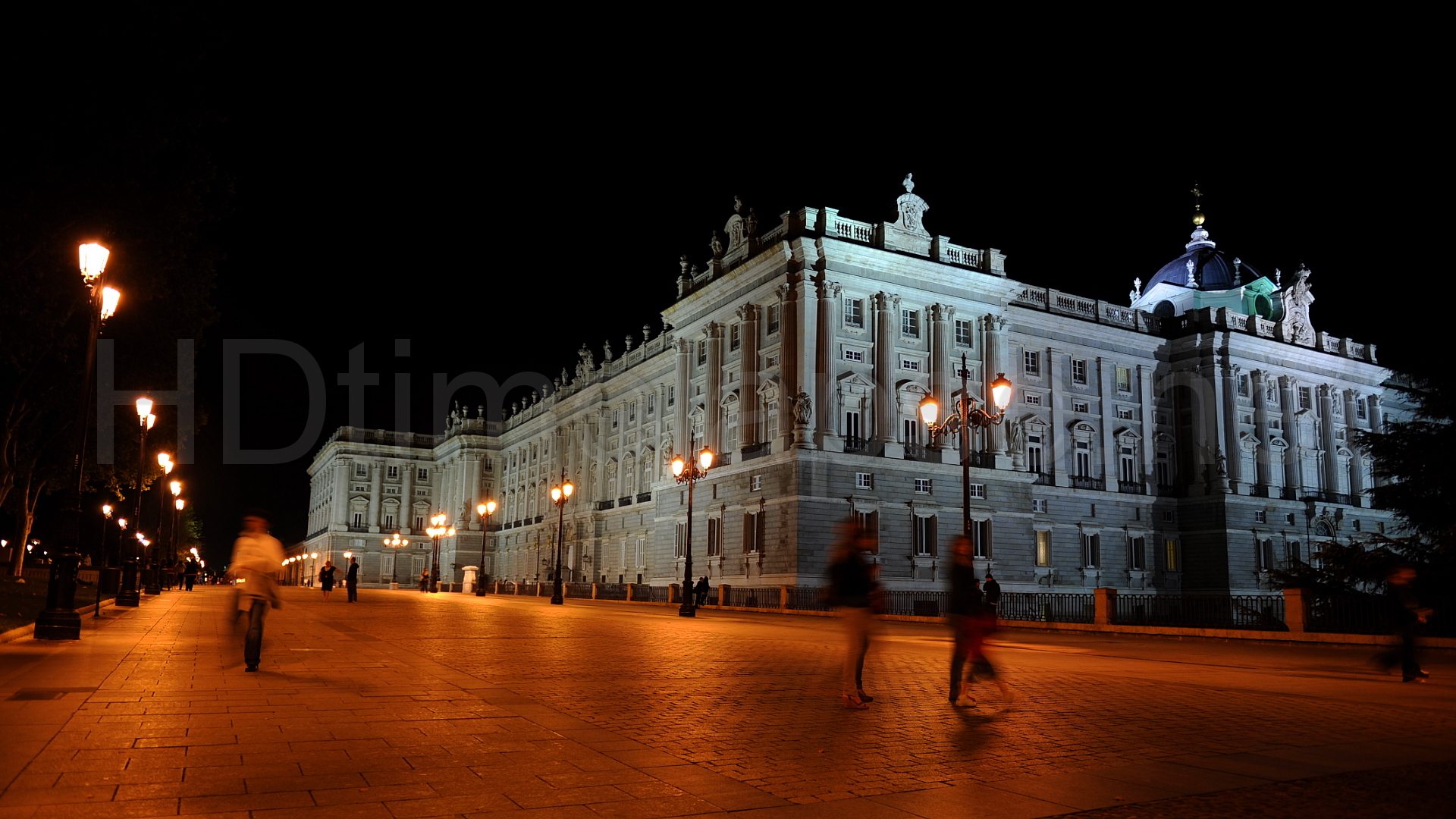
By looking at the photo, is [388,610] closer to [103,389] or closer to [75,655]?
[103,389]

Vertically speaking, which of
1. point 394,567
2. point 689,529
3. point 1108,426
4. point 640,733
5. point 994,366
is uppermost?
point 994,366

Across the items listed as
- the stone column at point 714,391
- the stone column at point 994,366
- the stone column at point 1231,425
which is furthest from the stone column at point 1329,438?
the stone column at point 714,391

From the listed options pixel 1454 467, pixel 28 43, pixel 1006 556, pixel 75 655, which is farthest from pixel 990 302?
pixel 75 655

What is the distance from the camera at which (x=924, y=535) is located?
1953 inches

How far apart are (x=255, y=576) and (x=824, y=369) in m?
36.9

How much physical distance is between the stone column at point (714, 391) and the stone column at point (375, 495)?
78.8m

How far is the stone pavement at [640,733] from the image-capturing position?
6.18 metres

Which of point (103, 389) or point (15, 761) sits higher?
point (103, 389)

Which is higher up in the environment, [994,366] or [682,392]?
[994,366]

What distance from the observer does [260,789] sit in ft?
20.2

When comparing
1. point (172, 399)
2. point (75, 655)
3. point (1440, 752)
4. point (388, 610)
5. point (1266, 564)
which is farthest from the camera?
point (1266, 564)

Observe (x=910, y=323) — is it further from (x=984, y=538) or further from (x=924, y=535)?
(x=984, y=538)

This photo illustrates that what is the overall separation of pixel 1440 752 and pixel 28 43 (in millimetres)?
31654

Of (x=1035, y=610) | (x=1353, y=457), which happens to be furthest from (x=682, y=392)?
(x=1353, y=457)
